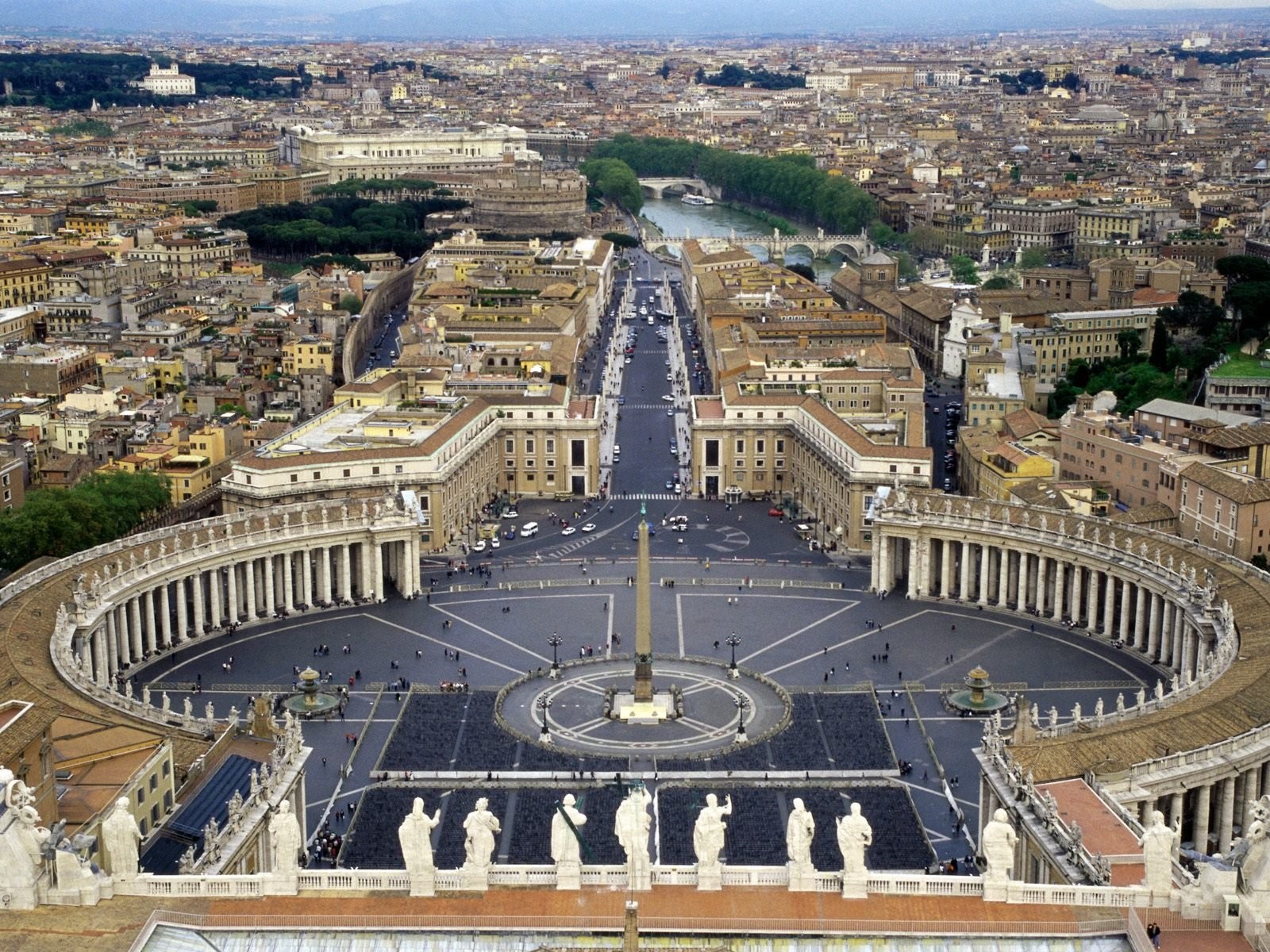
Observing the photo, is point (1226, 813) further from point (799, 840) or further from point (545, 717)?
point (799, 840)

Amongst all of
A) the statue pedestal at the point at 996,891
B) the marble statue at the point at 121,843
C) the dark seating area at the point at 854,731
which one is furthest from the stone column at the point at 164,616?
the statue pedestal at the point at 996,891

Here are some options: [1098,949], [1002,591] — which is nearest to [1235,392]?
[1002,591]

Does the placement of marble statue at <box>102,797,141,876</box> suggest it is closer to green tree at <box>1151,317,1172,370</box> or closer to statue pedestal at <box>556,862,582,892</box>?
statue pedestal at <box>556,862,582,892</box>

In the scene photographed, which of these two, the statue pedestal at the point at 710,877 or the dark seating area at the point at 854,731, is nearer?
the statue pedestal at the point at 710,877

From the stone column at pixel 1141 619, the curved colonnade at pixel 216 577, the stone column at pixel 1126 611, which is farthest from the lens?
the stone column at pixel 1126 611

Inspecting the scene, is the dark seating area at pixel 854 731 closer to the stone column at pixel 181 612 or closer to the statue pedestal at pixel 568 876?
the stone column at pixel 181 612

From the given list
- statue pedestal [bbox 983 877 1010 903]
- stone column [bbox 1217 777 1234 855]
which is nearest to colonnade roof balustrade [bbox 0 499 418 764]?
statue pedestal [bbox 983 877 1010 903]

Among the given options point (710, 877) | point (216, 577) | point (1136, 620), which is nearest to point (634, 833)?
point (710, 877)
